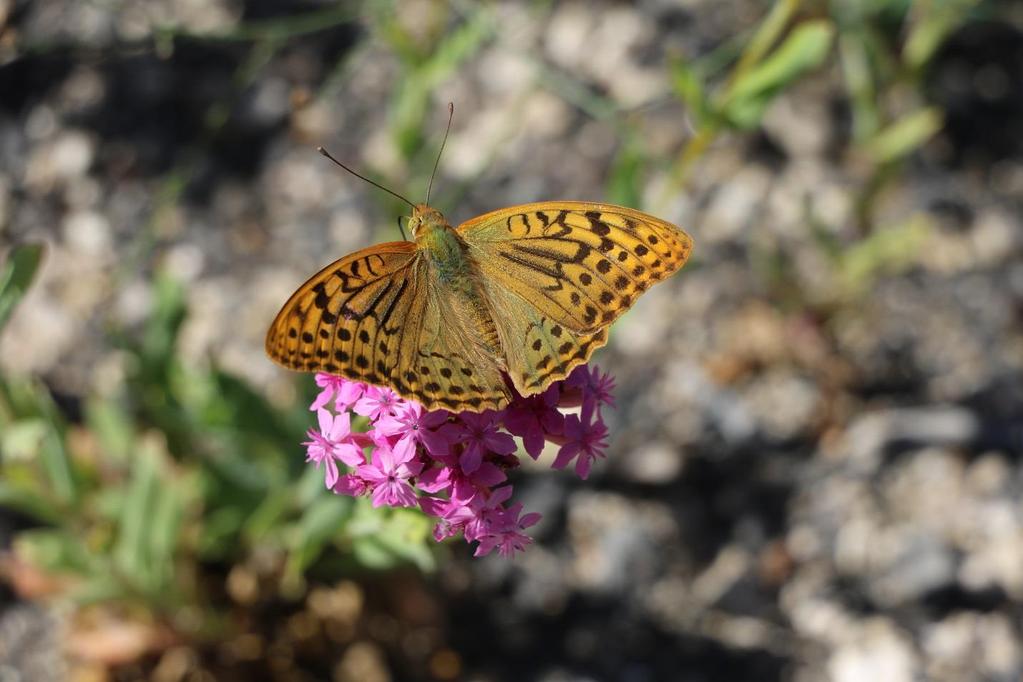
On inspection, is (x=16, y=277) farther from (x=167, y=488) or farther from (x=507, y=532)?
(x=507, y=532)

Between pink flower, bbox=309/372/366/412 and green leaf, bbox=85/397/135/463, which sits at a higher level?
green leaf, bbox=85/397/135/463

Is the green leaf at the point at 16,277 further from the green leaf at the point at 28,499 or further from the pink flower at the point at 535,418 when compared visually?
the pink flower at the point at 535,418

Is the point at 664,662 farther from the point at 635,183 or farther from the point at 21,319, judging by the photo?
the point at 21,319

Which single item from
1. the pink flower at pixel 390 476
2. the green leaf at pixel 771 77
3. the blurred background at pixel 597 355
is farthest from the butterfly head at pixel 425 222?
the green leaf at pixel 771 77

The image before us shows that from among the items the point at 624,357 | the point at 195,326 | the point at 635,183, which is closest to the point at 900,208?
the point at 624,357

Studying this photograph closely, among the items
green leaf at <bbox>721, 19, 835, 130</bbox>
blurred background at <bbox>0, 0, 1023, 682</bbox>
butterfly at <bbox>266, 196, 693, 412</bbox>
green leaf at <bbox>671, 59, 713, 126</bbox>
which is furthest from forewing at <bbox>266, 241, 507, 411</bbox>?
green leaf at <bbox>721, 19, 835, 130</bbox>

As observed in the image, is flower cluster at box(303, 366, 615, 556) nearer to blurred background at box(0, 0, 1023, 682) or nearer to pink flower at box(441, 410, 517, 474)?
pink flower at box(441, 410, 517, 474)

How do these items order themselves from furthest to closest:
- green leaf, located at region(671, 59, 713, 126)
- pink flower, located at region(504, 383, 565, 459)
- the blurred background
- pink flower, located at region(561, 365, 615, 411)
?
1. the blurred background
2. green leaf, located at region(671, 59, 713, 126)
3. pink flower, located at region(561, 365, 615, 411)
4. pink flower, located at region(504, 383, 565, 459)
